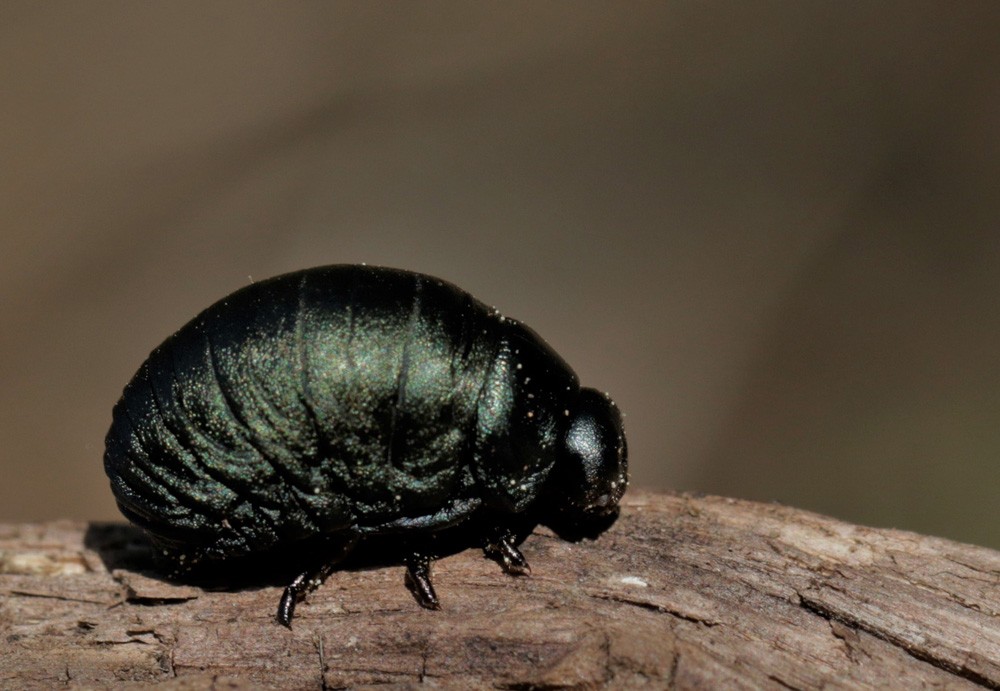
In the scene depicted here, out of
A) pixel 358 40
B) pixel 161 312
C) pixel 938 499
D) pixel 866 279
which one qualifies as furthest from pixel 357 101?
pixel 938 499

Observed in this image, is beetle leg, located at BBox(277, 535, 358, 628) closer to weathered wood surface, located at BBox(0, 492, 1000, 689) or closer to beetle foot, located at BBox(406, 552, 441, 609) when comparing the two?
weathered wood surface, located at BBox(0, 492, 1000, 689)

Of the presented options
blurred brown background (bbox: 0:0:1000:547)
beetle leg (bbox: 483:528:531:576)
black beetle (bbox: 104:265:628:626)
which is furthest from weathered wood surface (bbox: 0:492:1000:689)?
blurred brown background (bbox: 0:0:1000:547)

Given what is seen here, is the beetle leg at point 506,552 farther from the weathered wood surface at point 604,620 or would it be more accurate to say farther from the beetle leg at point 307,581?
the beetle leg at point 307,581

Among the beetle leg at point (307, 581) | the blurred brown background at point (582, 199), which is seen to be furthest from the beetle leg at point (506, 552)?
the blurred brown background at point (582, 199)

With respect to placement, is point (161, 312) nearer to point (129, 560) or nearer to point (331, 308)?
point (129, 560)

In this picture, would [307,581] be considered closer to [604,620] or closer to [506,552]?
[506,552]
